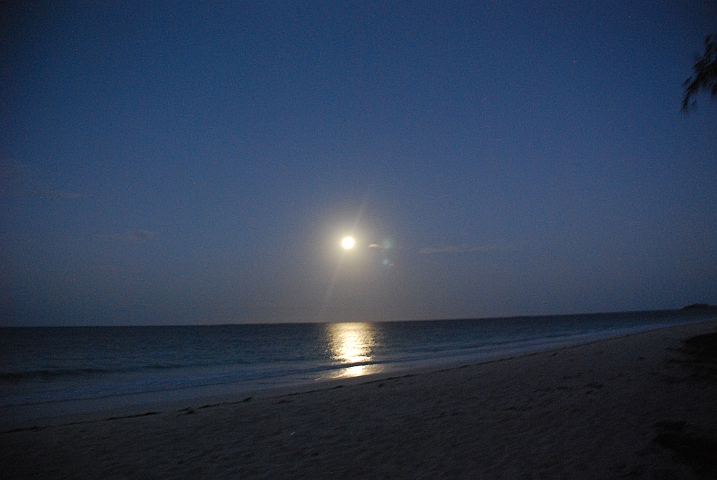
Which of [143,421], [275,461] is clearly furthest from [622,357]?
[143,421]

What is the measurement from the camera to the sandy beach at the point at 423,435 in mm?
5836

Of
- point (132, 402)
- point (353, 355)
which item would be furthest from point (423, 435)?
point (353, 355)

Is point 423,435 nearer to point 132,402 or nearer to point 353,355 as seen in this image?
point 132,402

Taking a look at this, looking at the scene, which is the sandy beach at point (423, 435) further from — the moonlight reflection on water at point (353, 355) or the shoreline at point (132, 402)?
the moonlight reflection on water at point (353, 355)

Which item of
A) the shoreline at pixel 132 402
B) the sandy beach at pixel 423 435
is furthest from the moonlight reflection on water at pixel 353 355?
the sandy beach at pixel 423 435

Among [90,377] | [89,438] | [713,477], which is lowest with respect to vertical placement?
[713,477]

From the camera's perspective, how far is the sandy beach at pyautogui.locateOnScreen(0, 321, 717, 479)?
584cm

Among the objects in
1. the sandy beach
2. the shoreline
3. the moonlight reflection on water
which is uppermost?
the moonlight reflection on water

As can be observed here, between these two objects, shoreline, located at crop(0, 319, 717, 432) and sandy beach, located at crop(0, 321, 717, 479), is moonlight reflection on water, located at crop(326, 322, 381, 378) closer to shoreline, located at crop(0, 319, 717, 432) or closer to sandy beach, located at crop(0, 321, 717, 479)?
shoreline, located at crop(0, 319, 717, 432)

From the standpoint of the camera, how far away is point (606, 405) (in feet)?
27.5

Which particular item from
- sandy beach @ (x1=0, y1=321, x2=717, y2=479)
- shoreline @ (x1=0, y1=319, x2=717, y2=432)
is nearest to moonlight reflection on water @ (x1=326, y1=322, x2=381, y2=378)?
shoreline @ (x1=0, y1=319, x2=717, y2=432)

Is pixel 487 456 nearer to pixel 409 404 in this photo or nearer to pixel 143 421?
pixel 409 404

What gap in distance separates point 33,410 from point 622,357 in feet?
64.6

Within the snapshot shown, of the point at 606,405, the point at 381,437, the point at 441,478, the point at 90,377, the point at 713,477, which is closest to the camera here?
the point at 713,477
